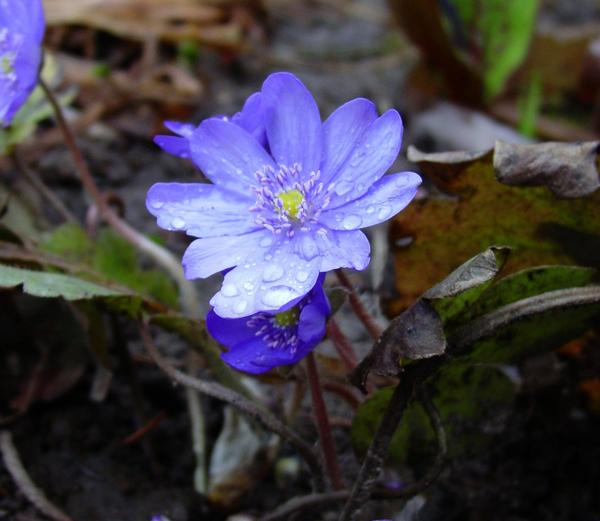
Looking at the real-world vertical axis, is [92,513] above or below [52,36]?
below

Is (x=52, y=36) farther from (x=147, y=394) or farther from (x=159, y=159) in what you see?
(x=147, y=394)

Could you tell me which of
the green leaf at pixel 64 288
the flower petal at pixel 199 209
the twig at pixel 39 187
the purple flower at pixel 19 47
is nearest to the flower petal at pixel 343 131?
the flower petal at pixel 199 209

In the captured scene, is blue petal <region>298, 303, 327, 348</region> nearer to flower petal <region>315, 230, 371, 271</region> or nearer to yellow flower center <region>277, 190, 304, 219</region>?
flower petal <region>315, 230, 371, 271</region>

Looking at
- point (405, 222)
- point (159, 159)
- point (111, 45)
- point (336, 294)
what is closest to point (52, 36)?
point (111, 45)

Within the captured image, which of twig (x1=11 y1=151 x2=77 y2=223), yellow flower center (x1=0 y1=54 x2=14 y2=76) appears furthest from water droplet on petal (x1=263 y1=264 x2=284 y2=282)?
twig (x1=11 y1=151 x2=77 y2=223)

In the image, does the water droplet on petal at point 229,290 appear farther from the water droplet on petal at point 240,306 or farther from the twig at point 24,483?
the twig at point 24,483

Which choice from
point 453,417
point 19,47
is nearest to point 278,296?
point 453,417
